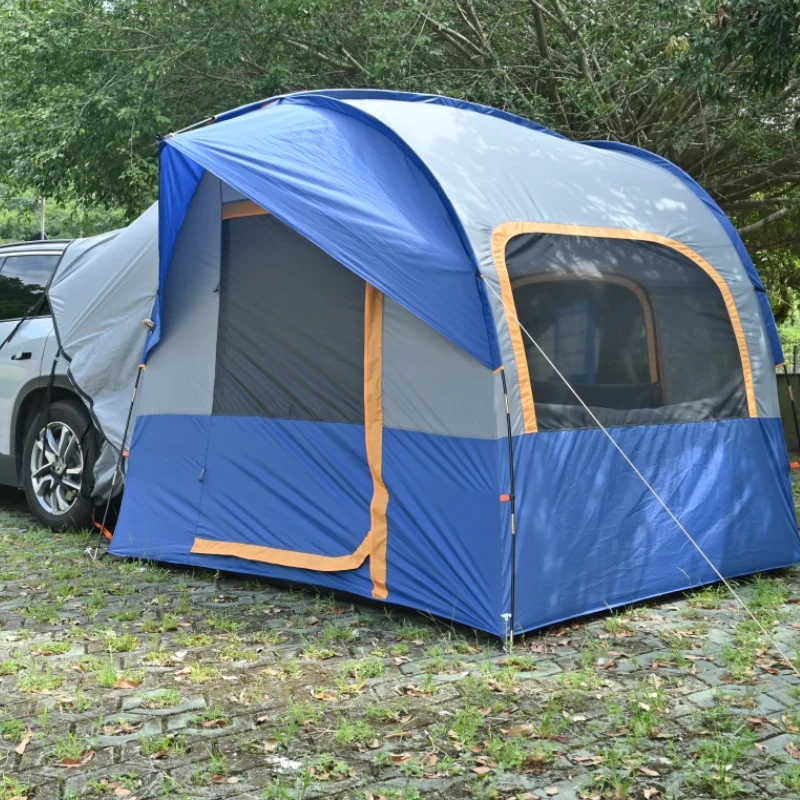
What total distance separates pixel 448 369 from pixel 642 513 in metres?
1.28

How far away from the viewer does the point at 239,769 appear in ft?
11.8

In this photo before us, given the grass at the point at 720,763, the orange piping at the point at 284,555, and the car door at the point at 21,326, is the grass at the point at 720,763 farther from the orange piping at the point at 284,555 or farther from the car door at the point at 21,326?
the car door at the point at 21,326

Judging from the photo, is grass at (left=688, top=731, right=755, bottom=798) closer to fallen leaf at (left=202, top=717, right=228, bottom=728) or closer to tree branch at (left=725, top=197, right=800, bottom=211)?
fallen leaf at (left=202, top=717, right=228, bottom=728)

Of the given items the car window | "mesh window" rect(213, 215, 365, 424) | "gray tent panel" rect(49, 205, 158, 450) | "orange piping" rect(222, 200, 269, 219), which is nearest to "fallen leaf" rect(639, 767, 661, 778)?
"mesh window" rect(213, 215, 365, 424)

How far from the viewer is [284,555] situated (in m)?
5.90

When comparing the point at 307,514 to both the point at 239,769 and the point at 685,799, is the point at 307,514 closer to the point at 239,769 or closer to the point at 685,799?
the point at 239,769

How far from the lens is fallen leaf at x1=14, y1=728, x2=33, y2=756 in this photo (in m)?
3.74

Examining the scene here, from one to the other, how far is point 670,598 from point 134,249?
389 centimetres

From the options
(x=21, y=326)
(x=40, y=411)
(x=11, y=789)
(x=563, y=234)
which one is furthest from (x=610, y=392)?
(x=21, y=326)

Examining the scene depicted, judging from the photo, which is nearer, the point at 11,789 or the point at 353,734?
the point at 11,789

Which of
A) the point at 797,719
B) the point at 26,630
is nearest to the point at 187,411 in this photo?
the point at 26,630

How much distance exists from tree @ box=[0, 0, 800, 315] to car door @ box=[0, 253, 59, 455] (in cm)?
340

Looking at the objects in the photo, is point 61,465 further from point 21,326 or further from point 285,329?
point 285,329

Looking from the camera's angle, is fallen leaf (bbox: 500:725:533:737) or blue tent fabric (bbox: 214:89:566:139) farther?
blue tent fabric (bbox: 214:89:566:139)
